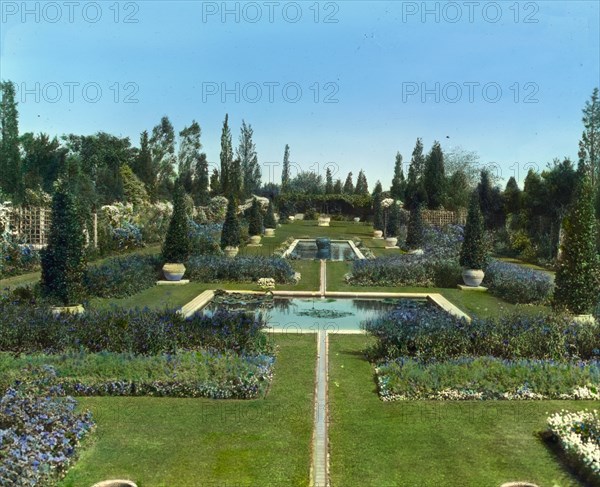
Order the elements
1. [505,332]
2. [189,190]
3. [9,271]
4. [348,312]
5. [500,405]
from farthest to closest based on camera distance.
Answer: [189,190], [9,271], [348,312], [505,332], [500,405]

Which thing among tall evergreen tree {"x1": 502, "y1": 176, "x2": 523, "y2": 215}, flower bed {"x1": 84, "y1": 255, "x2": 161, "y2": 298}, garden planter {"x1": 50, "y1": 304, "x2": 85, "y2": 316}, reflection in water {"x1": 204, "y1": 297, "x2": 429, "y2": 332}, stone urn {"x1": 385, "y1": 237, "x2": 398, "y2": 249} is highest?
tall evergreen tree {"x1": 502, "y1": 176, "x2": 523, "y2": 215}

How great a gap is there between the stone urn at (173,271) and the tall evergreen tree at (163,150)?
44272mm

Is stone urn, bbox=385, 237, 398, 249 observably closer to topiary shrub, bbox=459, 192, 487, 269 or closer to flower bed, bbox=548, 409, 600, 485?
topiary shrub, bbox=459, 192, 487, 269

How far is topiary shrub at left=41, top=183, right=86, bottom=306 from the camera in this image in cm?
1171

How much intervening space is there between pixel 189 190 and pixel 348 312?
41.6m

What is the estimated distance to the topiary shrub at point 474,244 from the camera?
16.8 metres

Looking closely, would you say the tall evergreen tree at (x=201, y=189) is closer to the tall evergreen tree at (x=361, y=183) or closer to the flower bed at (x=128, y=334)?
the tall evergreen tree at (x=361, y=183)

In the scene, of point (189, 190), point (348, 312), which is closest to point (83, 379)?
point (348, 312)

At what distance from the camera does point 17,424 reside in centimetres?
562

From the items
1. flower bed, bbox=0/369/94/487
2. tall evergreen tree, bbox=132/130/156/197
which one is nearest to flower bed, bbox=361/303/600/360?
flower bed, bbox=0/369/94/487

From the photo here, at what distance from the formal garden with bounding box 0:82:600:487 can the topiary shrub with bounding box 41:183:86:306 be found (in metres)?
0.03

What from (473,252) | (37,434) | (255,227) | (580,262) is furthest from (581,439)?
(255,227)

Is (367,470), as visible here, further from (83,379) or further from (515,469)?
(83,379)

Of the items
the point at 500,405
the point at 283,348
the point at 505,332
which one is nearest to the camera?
the point at 500,405
